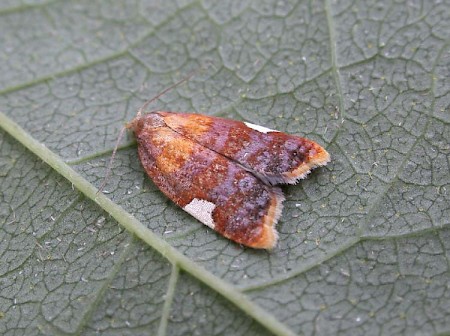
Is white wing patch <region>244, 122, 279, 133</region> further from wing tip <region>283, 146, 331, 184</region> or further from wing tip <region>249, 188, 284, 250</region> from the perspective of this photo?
wing tip <region>249, 188, 284, 250</region>

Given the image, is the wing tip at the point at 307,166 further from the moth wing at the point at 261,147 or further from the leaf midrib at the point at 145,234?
the leaf midrib at the point at 145,234

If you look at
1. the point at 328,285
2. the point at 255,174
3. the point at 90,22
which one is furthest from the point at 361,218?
the point at 90,22

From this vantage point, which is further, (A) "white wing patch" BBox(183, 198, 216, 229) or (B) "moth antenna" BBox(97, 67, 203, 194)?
(B) "moth antenna" BBox(97, 67, 203, 194)

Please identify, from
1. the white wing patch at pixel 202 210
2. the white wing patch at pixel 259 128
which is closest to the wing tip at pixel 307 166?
the white wing patch at pixel 259 128

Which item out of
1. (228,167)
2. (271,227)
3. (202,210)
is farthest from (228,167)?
(271,227)

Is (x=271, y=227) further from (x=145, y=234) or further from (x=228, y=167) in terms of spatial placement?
(x=145, y=234)

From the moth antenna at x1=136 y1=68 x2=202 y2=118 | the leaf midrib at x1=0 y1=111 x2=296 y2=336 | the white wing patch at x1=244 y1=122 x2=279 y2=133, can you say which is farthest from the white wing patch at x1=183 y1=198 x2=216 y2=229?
the moth antenna at x1=136 y1=68 x2=202 y2=118

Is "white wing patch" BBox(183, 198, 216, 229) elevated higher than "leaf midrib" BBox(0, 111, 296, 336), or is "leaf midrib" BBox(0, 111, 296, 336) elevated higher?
"white wing patch" BBox(183, 198, 216, 229)

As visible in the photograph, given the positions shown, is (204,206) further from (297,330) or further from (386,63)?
(386,63)

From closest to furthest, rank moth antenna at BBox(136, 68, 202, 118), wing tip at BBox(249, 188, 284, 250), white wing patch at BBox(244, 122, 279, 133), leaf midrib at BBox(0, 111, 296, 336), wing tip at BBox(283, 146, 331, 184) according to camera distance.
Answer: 1. leaf midrib at BBox(0, 111, 296, 336)
2. wing tip at BBox(249, 188, 284, 250)
3. wing tip at BBox(283, 146, 331, 184)
4. white wing patch at BBox(244, 122, 279, 133)
5. moth antenna at BBox(136, 68, 202, 118)
